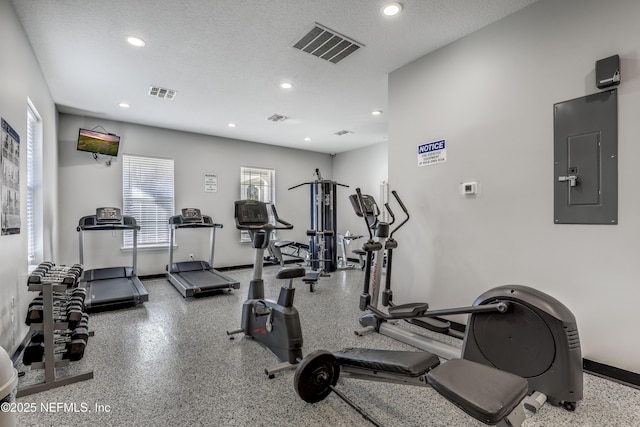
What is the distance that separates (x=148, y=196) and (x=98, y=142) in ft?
3.96

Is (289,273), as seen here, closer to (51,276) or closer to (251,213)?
(251,213)

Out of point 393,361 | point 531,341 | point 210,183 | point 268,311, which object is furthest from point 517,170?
point 210,183

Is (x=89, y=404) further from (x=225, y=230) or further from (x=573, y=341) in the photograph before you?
(x=225, y=230)

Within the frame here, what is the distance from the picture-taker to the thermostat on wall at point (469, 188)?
2.89 m

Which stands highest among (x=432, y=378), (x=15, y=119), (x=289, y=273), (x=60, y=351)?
(x=15, y=119)

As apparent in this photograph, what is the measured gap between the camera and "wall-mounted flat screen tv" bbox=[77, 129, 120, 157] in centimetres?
482

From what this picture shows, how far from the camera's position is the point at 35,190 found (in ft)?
11.9

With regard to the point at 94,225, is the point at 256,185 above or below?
above

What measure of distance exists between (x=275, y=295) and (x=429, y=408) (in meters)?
3.00

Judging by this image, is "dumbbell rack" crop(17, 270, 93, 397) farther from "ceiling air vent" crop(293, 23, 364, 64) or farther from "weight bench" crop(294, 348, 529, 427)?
"ceiling air vent" crop(293, 23, 364, 64)

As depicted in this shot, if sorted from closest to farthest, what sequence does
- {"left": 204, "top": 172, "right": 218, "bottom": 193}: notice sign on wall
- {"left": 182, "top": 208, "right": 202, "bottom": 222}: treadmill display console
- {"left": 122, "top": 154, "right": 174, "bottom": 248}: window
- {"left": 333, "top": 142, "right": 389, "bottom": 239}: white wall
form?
{"left": 182, "top": 208, "right": 202, "bottom": 222}: treadmill display console, {"left": 122, "top": 154, "right": 174, "bottom": 248}: window, {"left": 204, "top": 172, "right": 218, "bottom": 193}: notice sign on wall, {"left": 333, "top": 142, "right": 389, "bottom": 239}: white wall

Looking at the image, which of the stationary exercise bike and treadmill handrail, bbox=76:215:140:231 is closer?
the stationary exercise bike

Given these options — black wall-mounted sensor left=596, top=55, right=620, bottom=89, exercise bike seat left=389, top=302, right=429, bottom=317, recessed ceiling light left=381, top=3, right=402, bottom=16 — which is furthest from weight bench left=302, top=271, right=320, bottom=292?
black wall-mounted sensor left=596, top=55, right=620, bottom=89

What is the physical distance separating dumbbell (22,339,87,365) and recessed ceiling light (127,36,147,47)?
2.70 m
